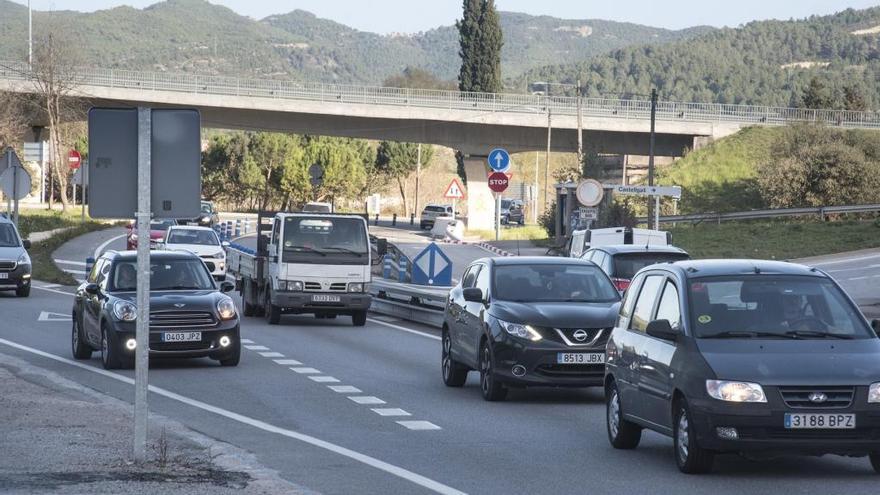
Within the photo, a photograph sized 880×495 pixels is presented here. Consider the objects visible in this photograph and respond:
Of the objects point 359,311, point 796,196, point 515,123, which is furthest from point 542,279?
point 515,123

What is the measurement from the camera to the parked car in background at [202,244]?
1848 inches

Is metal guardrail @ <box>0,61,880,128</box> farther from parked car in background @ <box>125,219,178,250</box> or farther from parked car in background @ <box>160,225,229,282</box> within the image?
parked car in background @ <box>160,225,229,282</box>

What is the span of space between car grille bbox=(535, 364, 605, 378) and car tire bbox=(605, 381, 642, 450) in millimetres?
3272

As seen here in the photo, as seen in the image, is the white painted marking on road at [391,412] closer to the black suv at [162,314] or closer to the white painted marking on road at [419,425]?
the white painted marking on road at [419,425]

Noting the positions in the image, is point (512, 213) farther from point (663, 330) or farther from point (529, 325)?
point (663, 330)

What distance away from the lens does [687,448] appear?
452 inches

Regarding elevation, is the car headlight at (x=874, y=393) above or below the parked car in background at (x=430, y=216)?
above

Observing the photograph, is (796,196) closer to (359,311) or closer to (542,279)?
(359,311)

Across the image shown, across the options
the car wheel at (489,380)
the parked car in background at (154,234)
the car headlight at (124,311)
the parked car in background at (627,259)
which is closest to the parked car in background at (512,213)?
the parked car in background at (154,234)

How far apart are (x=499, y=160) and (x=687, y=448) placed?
2358cm

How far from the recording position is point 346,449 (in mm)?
13164

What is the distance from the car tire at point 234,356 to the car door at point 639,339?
30.0 feet

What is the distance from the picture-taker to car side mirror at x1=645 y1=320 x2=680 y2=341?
11.9m

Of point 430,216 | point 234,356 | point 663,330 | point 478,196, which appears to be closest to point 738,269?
point 663,330
